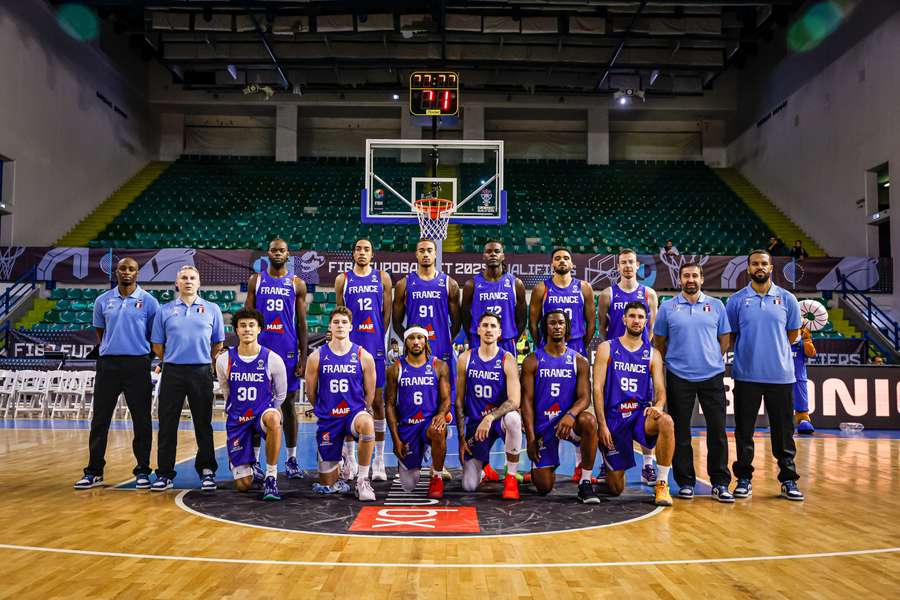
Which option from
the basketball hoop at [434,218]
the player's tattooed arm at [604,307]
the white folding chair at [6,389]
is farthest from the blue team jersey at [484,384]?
the white folding chair at [6,389]

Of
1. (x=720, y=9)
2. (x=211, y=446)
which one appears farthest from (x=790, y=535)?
(x=720, y=9)

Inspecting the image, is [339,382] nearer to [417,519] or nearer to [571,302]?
[417,519]

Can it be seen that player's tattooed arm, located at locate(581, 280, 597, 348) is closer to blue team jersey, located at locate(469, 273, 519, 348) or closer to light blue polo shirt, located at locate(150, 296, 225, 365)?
blue team jersey, located at locate(469, 273, 519, 348)

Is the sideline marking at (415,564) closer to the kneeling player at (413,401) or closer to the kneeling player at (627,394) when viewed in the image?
the kneeling player at (627,394)

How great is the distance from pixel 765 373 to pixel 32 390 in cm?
1235

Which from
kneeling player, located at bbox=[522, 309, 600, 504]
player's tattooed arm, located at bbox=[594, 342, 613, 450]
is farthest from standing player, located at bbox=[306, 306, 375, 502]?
player's tattooed arm, located at bbox=[594, 342, 613, 450]

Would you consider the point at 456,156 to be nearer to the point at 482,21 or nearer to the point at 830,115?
the point at 482,21

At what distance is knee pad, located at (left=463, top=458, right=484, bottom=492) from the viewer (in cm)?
604

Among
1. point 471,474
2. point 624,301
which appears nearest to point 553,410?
point 471,474

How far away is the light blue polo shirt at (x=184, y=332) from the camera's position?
6148mm

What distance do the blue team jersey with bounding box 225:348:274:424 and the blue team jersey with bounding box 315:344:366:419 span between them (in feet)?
1.54

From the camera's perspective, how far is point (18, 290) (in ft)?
57.0

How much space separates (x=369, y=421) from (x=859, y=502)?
3914mm

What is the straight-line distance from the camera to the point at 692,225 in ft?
74.6
